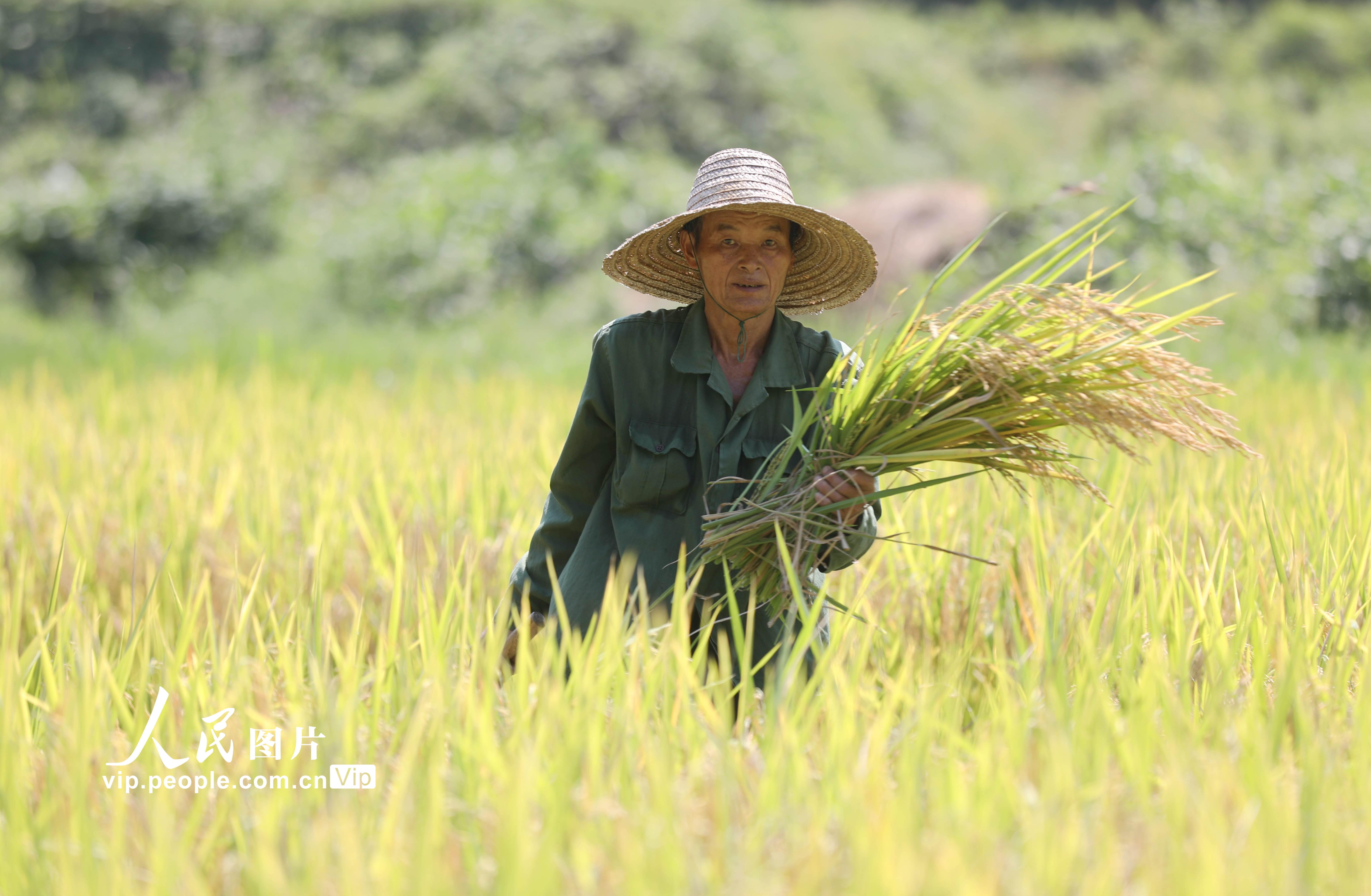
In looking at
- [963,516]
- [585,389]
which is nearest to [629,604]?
[585,389]

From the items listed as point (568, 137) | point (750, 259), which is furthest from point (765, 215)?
point (568, 137)

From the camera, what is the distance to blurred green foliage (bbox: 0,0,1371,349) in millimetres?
7992

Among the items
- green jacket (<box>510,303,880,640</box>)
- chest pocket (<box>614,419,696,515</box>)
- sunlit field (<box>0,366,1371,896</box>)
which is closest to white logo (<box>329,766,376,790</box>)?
sunlit field (<box>0,366,1371,896</box>)

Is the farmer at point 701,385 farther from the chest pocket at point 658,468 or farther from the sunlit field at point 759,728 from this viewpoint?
the sunlit field at point 759,728

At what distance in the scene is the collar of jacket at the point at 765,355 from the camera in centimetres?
173

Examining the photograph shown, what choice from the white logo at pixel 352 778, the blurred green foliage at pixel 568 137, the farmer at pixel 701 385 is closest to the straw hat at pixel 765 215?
the farmer at pixel 701 385

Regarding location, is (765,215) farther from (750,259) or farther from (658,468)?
(658,468)

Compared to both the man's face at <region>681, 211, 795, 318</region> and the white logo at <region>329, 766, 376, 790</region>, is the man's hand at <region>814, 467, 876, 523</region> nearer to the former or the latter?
the man's face at <region>681, 211, 795, 318</region>

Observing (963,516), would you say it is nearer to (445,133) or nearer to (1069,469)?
(1069,469)

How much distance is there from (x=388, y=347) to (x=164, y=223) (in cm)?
467

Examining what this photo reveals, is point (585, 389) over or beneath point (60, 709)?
over

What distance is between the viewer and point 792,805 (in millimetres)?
1147

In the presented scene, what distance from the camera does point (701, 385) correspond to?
1.75 m

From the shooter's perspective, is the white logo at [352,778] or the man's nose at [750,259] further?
the man's nose at [750,259]
